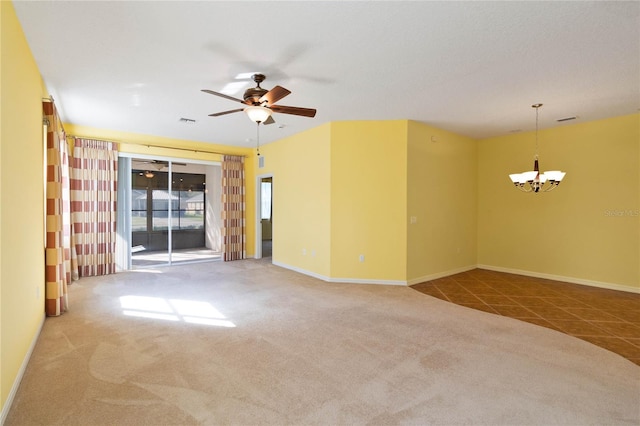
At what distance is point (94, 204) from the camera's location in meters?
5.68

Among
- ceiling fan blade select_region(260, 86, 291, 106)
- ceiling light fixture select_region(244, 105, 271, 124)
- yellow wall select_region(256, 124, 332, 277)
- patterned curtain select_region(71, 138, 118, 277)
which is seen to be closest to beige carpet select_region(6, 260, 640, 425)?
yellow wall select_region(256, 124, 332, 277)

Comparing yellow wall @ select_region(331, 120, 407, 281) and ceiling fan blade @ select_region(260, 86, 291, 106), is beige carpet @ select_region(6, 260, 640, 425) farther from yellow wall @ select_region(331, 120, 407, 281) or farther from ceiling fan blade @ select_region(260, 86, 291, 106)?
ceiling fan blade @ select_region(260, 86, 291, 106)

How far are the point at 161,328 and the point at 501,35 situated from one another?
431 centimetres

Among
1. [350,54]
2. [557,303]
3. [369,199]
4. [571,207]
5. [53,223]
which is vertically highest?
[350,54]

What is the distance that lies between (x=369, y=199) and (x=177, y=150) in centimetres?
438

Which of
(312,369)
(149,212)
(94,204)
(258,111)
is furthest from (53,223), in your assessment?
(149,212)

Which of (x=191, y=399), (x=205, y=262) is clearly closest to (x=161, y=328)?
(x=191, y=399)

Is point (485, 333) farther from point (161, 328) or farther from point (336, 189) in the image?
point (161, 328)

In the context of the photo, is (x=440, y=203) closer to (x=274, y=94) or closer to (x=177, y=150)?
(x=274, y=94)

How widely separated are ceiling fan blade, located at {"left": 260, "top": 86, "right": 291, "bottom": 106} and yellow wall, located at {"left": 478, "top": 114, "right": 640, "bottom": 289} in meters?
5.22

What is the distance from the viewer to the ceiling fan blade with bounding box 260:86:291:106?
2941mm

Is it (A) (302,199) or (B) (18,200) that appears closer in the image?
(B) (18,200)

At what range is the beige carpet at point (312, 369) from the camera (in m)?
1.97

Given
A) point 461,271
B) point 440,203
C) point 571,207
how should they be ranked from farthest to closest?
point 461,271 → point 440,203 → point 571,207
